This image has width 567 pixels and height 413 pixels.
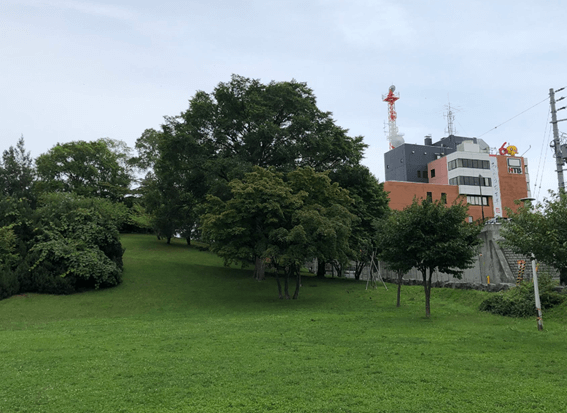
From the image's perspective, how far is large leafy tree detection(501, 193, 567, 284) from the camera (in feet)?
38.7

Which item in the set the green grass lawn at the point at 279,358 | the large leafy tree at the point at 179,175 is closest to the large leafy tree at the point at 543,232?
the green grass lawn at the point at 279,358

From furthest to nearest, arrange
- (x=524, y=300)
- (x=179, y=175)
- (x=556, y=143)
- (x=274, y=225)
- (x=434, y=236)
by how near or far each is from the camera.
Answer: (x=179, y=175), (x=556, y=143), (x=274, y=225), (x=524, y=300), (x=434, y=236)

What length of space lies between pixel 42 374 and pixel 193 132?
2487 centimetres

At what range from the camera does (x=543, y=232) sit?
12.1 meters

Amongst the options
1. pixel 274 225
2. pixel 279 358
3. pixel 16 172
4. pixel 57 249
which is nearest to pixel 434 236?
pixel 274 225

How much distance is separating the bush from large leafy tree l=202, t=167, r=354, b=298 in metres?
7.99

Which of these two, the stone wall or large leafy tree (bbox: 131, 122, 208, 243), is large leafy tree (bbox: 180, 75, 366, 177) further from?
the stone wall

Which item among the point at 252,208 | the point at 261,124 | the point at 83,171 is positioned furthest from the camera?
the point at 83,171

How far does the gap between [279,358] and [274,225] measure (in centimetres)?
1349

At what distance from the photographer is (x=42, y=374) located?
30.9ft

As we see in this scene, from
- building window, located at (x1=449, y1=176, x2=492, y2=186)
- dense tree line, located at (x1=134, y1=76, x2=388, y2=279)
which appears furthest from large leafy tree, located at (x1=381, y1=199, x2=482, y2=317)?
building window, located at (x1=449, y1=176, x2=492, y2=186)

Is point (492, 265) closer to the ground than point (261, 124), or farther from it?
closer to the ground

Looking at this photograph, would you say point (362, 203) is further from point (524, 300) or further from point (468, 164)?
point (468, 164)

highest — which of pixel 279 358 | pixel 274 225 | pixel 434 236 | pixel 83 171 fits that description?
pixel 83 171
